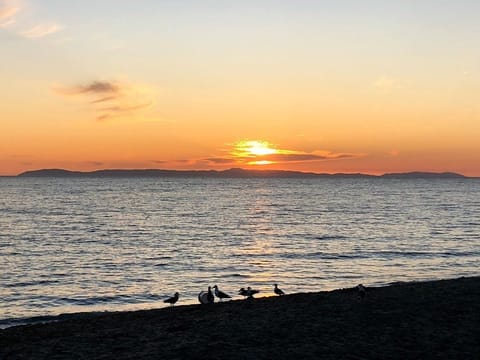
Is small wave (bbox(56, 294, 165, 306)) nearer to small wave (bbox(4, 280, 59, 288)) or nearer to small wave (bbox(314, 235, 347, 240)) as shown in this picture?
small wave (bbox(4, 280, 59, 288))

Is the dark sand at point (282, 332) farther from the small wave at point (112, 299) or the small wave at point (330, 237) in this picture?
the small wave at point (330, 237)

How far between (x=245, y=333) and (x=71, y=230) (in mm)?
64051

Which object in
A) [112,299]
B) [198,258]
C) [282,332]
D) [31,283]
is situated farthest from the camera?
[198,258]

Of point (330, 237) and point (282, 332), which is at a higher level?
point (282, 332)

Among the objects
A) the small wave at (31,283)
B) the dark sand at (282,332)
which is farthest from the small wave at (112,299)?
the dark sand at (282,332)

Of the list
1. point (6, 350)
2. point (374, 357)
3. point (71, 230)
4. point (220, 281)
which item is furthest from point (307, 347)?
point (71, 230)

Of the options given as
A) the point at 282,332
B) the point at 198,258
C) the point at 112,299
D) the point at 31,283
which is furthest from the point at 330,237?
the point at 282,332

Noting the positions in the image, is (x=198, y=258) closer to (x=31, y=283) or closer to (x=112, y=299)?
(x=31, y=283)

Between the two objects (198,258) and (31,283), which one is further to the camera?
(198,258)

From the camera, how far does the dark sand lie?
14859mm

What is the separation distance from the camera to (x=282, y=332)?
16766 millimetres

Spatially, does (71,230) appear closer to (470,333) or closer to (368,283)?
(368,283)

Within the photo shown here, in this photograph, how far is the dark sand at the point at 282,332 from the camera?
1486 centimetres

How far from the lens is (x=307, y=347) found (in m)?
15.1
